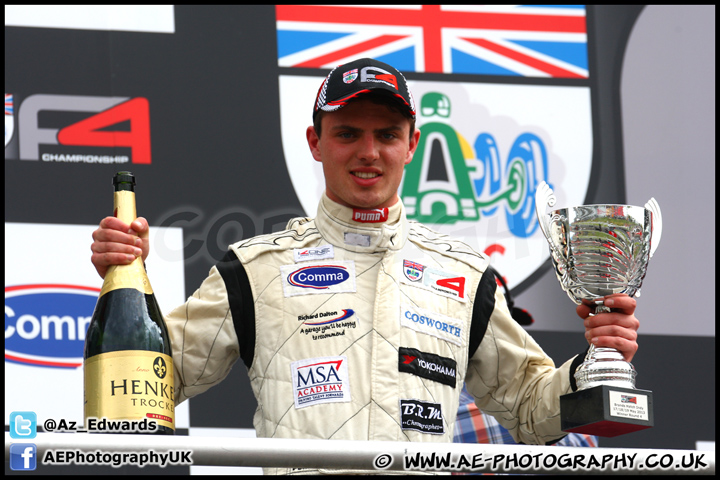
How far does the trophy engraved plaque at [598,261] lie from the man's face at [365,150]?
290 mm

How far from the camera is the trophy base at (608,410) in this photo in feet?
5.14

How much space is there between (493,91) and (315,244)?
142 cm

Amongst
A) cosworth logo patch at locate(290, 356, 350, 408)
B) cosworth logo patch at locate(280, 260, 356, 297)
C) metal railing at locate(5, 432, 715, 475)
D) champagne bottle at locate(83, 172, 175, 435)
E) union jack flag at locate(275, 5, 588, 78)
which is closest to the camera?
metal railing at locate(5, 432, 715, 475)

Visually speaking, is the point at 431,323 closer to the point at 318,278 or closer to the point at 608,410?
the point at 318,278

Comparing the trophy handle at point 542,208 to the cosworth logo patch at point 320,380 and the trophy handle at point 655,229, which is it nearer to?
the trophy handle at point 655,229

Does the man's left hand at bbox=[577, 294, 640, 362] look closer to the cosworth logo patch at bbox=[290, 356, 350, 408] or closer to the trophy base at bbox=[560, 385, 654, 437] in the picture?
the trophy base at bbox=[560, 385, 654, 437]

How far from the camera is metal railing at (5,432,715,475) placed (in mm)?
1307

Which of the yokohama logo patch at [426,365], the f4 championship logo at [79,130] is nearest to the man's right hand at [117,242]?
the yokohama logo patch at [426,365]

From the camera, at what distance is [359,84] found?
1.88 m

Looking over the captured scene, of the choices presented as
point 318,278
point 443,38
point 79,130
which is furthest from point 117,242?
point 443,38

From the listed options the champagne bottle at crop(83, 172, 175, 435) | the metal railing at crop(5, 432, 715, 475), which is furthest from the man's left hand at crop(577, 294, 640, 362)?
Answer: the champagne bottle at crop(83, 172, 175, 435)

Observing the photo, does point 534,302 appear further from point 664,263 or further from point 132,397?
point 132,397

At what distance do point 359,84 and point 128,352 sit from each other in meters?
0.66

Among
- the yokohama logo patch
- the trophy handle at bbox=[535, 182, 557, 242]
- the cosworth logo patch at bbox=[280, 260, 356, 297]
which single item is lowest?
the yokohama logo patch
